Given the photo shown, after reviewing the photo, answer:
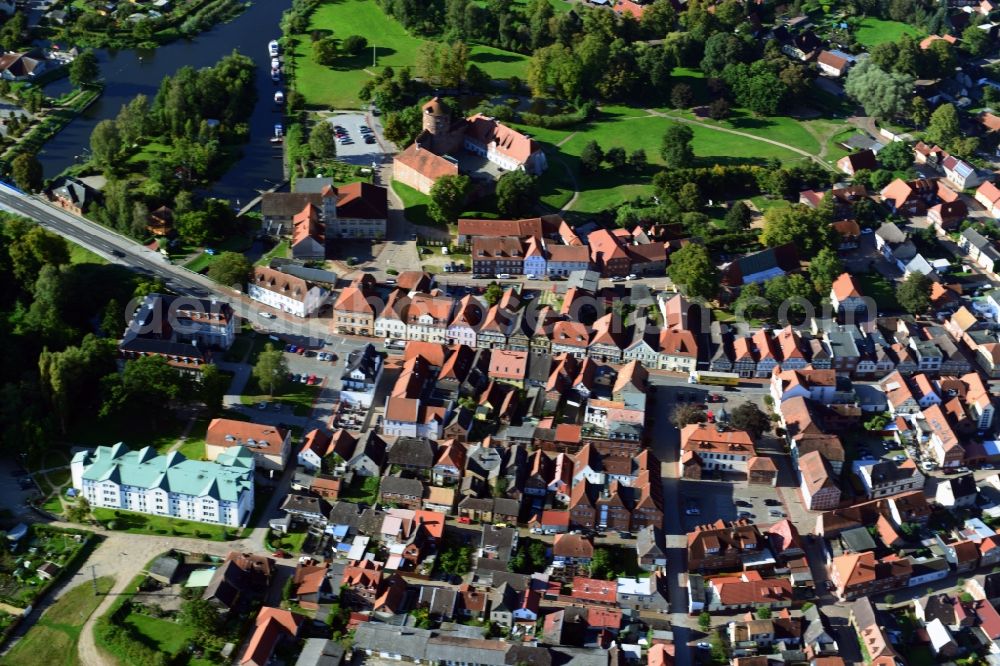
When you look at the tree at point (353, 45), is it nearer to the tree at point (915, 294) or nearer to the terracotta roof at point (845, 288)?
the terracotta roof at point (845, 288)

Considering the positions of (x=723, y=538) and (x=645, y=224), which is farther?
(x=645, y=224)

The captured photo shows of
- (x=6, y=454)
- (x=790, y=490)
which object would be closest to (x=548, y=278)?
(x=790, y=490)

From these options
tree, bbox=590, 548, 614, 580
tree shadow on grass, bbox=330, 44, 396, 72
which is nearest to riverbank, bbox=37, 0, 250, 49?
tree shadow on grass, bbox=330, 44, 396, 72

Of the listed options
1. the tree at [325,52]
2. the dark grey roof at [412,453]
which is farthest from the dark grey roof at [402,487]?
the tree at [325,52]

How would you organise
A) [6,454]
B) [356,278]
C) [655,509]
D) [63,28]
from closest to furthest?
[655,509] < [6,454] < [356,278] < [63,28]

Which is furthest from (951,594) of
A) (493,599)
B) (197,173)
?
(197,173)

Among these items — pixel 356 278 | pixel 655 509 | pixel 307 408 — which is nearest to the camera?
pixel 655 509

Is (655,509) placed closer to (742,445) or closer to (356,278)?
(742,445)
